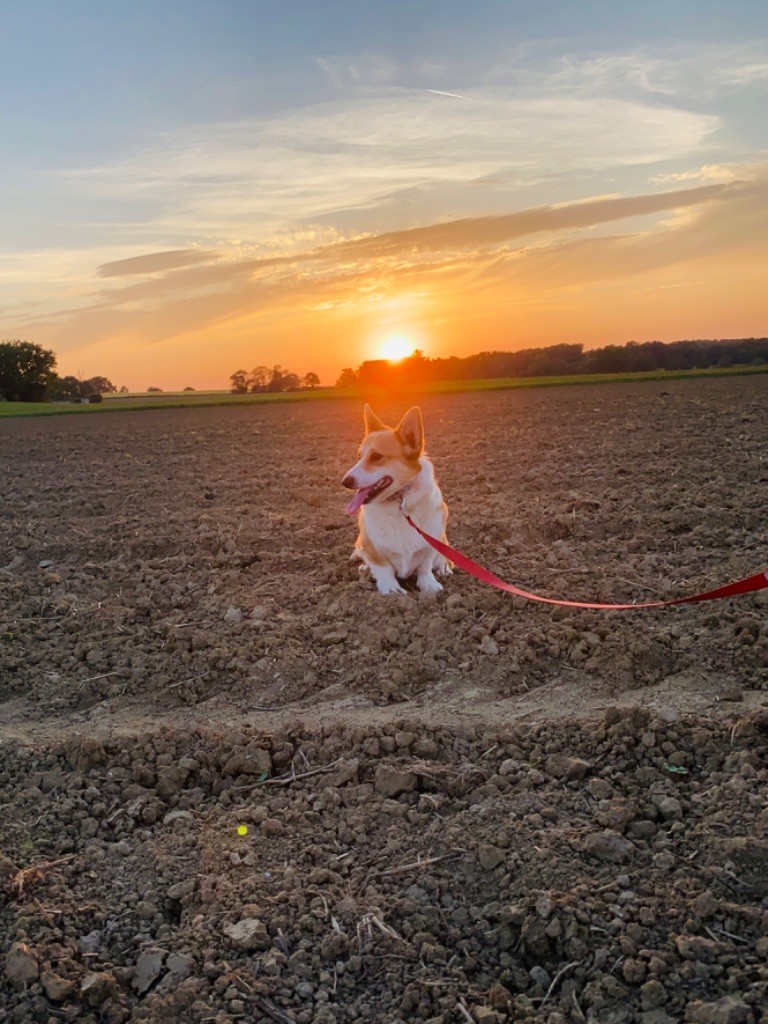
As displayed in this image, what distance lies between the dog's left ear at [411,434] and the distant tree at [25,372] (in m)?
75.7

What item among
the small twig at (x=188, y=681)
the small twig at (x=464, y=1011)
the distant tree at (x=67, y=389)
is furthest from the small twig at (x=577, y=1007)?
the distant tree at (x=67, y=389)

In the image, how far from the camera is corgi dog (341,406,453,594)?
6.31m

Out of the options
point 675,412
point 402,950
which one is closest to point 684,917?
point 402,950

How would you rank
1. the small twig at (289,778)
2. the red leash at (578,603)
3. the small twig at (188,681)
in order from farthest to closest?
1. the small twig at (188,681)
2. the small twig at (289,778)
3. the red leash at (578,603)

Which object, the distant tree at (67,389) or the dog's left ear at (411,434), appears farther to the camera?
the distant tree at (67,389)

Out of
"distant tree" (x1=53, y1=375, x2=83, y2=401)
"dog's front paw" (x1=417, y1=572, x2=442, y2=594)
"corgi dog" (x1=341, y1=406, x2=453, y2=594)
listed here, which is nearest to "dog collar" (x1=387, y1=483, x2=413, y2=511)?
"corgi dog" (x1=341, y1=406, x2=453, y2=594)

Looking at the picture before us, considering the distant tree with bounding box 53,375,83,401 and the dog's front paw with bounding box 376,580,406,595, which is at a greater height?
the distant tree with bounding box 53,375,83,401

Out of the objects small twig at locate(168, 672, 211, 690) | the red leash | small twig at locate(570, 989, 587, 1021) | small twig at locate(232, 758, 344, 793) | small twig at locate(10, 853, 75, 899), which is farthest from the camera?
small twig at locate(168, 672, 211, 690)

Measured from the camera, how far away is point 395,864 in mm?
3256

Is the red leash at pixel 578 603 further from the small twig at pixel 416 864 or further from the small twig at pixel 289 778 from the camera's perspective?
the small twig at pixel 416 864

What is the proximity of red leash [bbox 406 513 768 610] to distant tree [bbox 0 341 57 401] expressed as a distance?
7662cm

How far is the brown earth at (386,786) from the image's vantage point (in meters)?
2.75

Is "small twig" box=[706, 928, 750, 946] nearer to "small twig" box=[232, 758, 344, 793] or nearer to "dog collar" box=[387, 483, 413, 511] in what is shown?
"small twig" box=[232, 758, 344, 793]

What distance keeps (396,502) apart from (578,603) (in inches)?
63.4
